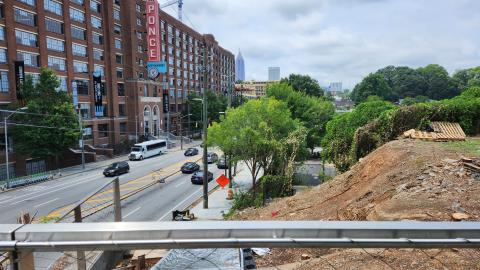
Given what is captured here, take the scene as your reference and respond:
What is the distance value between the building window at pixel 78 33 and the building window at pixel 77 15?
123cm

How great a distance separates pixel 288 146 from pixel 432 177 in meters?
15.1

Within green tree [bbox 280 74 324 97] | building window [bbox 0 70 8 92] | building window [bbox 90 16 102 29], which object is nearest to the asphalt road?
building window [bbox 0 70 8 92]

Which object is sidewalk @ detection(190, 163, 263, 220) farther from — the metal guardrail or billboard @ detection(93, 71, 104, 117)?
billboard @ detection(93, 71, 104, 117)

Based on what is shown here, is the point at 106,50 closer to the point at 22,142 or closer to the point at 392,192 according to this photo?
the point at 22,142

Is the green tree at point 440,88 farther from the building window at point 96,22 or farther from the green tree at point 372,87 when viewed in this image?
the building window at point 96,22

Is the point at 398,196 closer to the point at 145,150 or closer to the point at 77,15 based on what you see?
the point at 145,150

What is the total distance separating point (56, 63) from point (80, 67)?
4756 millimetres

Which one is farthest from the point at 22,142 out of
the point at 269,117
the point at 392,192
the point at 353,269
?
the point at 353,269

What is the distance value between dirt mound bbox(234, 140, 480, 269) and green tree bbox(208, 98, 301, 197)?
8038 millimetres

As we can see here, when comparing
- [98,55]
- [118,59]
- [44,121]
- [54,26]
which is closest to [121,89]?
[118,59]

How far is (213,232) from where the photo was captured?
1986 mm

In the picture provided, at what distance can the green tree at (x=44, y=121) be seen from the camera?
37.4 meters

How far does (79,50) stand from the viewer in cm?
5084

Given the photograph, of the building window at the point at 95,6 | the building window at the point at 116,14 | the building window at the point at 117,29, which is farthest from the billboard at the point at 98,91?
the building window at the point at 116,14
